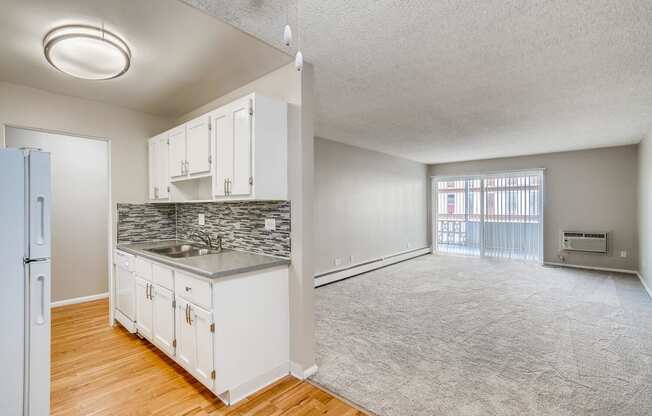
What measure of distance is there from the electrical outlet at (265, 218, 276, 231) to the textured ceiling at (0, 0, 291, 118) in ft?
4.14

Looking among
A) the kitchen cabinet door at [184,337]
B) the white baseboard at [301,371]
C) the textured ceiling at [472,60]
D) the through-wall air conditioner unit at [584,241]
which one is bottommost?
the white baseboard at [301,371]

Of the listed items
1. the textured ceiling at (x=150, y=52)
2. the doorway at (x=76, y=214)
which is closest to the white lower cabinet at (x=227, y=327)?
the textured ceiling at (x=150, y=52)

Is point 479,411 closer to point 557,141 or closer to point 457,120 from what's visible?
point 457,120

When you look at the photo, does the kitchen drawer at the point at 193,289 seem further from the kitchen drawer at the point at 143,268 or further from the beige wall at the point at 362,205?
the beige wall at the point at 362,205

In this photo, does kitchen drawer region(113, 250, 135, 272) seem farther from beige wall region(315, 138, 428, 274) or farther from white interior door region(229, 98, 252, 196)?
beige wall region(315, 138, 428, 274)

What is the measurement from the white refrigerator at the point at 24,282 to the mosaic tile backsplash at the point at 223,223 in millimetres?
1442

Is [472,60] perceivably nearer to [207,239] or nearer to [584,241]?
[207,239]

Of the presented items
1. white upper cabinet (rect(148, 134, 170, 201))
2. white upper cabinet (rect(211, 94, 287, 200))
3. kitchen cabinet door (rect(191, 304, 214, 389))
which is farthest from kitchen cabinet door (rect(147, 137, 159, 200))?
kitchen cabinet door (rect(191, 304, 214, 389))

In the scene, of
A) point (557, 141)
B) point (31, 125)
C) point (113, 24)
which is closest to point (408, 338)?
point (113, 24)

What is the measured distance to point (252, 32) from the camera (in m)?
2.05

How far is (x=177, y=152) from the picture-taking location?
3162 millimetres

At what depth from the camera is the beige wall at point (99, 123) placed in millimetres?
2877

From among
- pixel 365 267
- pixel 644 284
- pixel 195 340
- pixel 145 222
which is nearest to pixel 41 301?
pixel 195 340

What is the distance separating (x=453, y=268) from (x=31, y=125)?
6.93m
